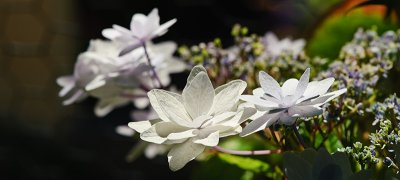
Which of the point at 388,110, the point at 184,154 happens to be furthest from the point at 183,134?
the point at 388,110

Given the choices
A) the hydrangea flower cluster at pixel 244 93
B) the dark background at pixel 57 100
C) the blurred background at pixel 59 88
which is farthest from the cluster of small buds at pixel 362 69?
the dark background at pixel 57 100

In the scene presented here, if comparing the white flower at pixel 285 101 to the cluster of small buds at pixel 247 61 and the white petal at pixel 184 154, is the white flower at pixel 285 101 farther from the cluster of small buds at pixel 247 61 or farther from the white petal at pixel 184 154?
the cluster of small buds at pixel 247 61

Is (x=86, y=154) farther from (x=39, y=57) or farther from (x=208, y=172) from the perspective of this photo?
(x=208, y=172)

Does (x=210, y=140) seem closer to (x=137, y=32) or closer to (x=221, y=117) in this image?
(x=221, y=117)

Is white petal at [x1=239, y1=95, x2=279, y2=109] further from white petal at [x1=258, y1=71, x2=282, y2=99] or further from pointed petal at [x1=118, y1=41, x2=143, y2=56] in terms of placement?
pointed petal at [x1=118, y1=41, x2=143, y2=56]

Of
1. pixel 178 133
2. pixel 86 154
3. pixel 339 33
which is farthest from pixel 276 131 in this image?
Result: pixel 86 154

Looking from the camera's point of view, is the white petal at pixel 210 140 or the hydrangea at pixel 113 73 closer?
the white petal at pixel 210 140

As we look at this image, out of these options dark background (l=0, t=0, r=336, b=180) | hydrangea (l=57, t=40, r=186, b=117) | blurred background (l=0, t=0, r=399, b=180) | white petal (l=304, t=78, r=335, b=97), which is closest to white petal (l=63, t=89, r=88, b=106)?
hydrangea (l=57, t=40, r=186, b=117)
